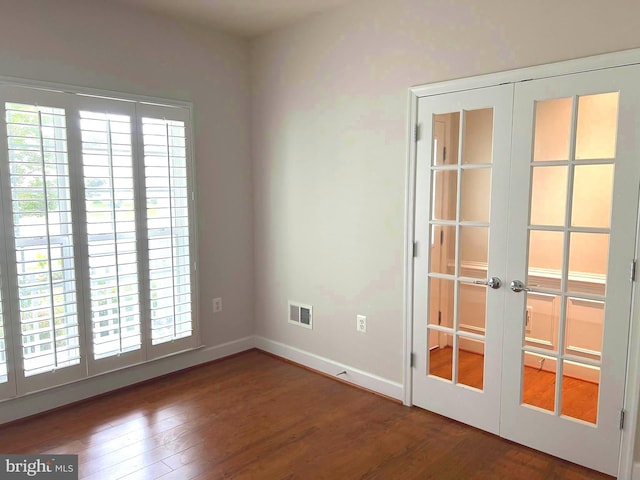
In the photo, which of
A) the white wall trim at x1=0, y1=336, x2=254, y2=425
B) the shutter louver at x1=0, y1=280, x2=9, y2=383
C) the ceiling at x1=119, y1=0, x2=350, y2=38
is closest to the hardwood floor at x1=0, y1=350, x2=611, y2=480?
the white wall trim at x1=0, y1=336, x2=254, y2=425

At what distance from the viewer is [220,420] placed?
2.94 meters

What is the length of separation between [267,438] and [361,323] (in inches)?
42.1

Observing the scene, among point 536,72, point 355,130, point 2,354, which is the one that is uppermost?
point 536,72

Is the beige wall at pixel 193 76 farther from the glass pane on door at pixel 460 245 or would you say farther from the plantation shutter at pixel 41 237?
the glass pane on door at pixel 460 245

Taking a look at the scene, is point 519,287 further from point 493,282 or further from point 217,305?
point 217,305

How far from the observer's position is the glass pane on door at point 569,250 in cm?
231

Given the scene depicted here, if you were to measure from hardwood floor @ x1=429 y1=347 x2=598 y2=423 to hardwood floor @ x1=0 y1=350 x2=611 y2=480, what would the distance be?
0.91 feet

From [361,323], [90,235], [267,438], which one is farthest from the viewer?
[361,323]

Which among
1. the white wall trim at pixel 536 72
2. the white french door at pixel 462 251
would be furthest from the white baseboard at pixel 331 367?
the white wall trim at pixel 536 72

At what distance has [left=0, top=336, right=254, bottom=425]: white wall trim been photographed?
9.53ft

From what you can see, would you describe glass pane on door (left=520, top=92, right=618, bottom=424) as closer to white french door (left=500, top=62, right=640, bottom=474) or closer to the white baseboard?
white french door (left=500, top=62, right=640, bottom=474)

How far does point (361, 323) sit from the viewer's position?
340 cm

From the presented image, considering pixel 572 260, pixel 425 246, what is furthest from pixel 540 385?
pixel 425 246

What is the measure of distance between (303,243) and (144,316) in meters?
1.34
